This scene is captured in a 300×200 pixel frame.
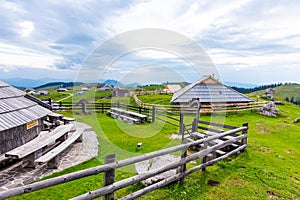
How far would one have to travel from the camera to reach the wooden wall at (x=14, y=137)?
18.2 feet

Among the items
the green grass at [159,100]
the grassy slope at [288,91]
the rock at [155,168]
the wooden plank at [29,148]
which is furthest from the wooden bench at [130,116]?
the grassy slope at [288,91]

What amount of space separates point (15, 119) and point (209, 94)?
57.7 feet

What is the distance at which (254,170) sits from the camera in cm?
538

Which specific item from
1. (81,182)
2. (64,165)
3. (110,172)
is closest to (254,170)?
(110,172)

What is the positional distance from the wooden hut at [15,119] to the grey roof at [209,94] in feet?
45.5

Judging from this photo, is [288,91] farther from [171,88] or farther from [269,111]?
[269,111]

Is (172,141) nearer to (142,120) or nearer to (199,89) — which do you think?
(142,120)

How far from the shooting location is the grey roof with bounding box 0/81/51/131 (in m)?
5.69

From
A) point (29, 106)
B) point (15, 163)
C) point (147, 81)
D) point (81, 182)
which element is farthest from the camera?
point (147, 81)

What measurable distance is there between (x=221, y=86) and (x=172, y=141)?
48.1 ft

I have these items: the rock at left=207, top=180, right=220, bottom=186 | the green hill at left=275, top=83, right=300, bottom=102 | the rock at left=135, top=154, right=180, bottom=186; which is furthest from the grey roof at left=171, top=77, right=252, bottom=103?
the green hill at left=275, top=83, right=300, bottom=102

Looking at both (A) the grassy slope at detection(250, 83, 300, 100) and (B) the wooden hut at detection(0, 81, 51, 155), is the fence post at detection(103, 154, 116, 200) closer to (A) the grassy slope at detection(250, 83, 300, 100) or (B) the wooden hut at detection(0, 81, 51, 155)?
(B) the wooden hut at detection(0, 81, 51, 155)

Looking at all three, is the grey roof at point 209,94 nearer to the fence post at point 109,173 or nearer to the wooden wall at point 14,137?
the wooden wall at point 14,137

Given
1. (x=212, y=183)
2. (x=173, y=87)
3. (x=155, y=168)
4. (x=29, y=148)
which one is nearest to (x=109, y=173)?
(x=155, y=168)
